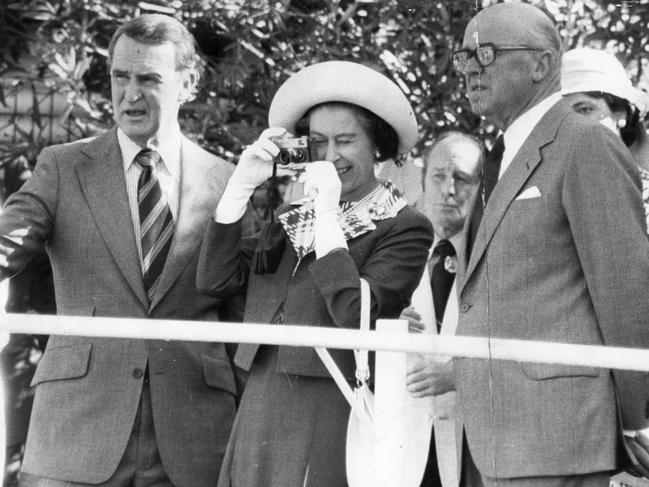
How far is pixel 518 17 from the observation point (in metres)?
3.21

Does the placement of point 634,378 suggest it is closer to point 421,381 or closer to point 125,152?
point 421,381

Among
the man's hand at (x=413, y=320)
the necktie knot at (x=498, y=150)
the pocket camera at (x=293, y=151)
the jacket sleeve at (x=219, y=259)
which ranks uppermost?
the pocket camera at (x=293, y=151)

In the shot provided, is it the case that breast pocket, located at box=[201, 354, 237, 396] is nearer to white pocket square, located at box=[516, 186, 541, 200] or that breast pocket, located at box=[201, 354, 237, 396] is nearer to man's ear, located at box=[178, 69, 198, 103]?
man's ear, located at box=[178, 69, 198, 103]

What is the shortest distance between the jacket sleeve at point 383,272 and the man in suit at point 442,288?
16cm

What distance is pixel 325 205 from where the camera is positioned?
3266 millimetres

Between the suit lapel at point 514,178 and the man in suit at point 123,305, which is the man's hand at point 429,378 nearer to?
the suit lapel at point 514,178

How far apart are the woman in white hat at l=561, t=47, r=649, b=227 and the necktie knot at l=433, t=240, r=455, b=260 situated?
1.75 feet

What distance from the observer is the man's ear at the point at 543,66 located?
3.17 m

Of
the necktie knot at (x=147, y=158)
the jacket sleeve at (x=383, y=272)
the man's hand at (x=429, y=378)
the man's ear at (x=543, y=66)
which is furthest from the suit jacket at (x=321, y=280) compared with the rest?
the man's ear at (x=543, y=66)

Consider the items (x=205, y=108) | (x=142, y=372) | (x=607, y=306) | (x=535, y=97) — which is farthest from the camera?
(x=205, y=108)

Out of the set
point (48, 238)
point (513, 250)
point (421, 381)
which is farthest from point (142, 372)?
point (513, 250)

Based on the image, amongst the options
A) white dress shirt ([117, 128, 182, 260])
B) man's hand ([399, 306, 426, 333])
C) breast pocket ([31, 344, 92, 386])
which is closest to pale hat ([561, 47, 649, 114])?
man's hand ([399, 306, 426, 333])

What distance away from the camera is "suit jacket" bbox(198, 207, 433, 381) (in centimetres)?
320

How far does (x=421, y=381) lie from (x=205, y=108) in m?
2.33
